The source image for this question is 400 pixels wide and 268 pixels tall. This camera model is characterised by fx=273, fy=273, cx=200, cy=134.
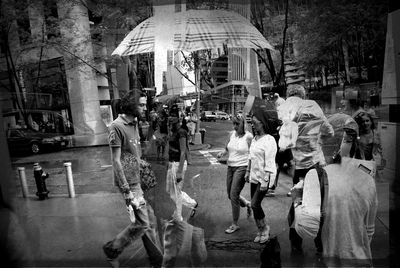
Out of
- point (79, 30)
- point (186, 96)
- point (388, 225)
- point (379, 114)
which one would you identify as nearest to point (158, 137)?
point (186, 96)

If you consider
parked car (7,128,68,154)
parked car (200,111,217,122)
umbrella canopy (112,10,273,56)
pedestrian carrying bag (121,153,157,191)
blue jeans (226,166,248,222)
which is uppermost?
umbrella canopy (112,10,273,56)

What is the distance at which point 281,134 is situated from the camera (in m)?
3.76

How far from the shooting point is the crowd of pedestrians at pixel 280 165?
2559 millimetres

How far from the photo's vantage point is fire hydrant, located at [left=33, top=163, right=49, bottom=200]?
167 inches

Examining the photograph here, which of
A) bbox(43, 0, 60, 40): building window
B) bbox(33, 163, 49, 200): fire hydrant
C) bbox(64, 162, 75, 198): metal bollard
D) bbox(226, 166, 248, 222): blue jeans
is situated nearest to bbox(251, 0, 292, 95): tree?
bbox(226, 166, 248, 222): blue jeans

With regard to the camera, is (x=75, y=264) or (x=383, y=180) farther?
(x=383, y=180)

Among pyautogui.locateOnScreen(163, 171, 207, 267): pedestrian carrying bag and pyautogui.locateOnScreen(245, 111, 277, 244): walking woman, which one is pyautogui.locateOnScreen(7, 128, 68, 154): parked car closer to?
pyautogui.locateOnScreen(163, 171, 207, 267): pedestrian carrying bag

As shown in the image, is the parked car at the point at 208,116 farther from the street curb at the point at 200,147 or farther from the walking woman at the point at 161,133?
the walking woman at the point at 161,133

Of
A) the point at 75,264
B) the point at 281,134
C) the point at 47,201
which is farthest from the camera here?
the point at 47,201

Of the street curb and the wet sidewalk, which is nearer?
the wet sidewalk

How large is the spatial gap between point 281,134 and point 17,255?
3.61 meters

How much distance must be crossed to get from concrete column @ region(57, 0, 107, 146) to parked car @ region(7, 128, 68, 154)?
26cm

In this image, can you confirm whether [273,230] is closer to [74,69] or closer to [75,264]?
[75,264]

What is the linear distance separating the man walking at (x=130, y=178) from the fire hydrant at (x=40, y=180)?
5.86 ft
